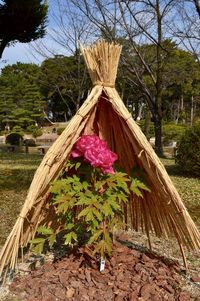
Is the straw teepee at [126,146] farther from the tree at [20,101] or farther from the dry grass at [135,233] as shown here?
the tree at [20,101]

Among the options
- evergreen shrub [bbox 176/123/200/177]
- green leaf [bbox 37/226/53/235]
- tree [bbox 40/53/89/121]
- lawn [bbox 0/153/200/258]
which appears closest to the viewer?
green leaf [bbox 37/226/53/235]

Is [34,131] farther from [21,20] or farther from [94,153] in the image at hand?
[94,153]

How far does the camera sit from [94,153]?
281 cm

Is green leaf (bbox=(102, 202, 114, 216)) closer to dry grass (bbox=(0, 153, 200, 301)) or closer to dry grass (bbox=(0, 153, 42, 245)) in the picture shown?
dry grass (bbox=(0, 153, 200, 301))

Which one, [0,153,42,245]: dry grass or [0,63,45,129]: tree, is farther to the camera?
[0,63,45,129]: tree

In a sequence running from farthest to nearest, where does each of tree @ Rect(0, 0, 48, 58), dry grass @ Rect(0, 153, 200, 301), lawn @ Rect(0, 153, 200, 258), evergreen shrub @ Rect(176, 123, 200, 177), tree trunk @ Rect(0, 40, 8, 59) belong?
1. tree trunk @ Rect(0, 40, 8, 59)
2. tree @ Rect(0, 0, 48, 58)
3. evergreen shrub @ Rect(176, 123, 200, 177)
4. lawn @ Rect(0, 153, 200, 258)
5. dry grass @ Rect(0, 153, 200, 301)

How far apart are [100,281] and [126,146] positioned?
1.04 metres

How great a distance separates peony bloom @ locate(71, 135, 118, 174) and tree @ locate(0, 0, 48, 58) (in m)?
9.05

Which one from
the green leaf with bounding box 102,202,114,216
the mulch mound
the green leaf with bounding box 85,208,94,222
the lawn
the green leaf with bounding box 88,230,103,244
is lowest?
the lawn

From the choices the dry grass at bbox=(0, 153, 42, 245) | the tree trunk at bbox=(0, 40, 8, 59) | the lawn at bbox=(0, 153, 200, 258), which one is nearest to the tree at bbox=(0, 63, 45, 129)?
the tree trunk at bbox=(0, 40, 8, 59)

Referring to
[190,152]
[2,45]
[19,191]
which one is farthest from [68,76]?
[19,191]

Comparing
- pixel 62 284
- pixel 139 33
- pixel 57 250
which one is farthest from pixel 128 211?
pixel 139 33

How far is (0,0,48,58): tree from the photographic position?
11.0 metres

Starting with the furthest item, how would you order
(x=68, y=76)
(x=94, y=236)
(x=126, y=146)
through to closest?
1. (x=68, y=76)
2. (x=126, y=146)
3. (x=94, y=236)
